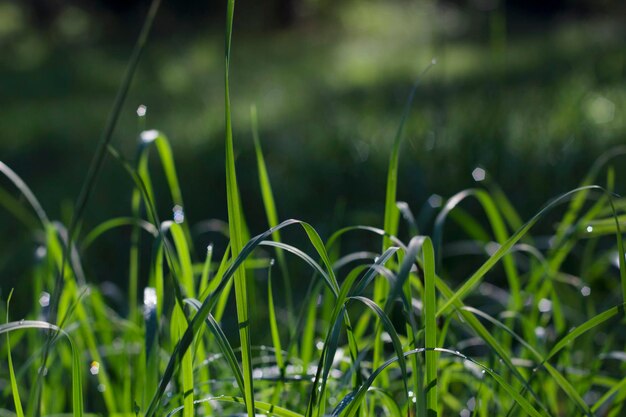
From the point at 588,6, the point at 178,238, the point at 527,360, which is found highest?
the point at 178,238

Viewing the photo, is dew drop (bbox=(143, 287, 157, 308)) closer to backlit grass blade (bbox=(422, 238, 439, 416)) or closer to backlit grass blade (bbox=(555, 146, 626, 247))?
backlit grass blade (bbox=(422, 238, 439, 416))

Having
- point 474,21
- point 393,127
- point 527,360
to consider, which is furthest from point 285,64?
point 527,360

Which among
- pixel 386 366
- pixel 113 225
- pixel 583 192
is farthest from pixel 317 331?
pixel 386 366

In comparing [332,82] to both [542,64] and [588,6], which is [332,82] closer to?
[542,64]

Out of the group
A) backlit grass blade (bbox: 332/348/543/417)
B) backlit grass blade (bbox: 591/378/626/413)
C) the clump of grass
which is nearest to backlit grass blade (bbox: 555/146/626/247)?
the clump of grass

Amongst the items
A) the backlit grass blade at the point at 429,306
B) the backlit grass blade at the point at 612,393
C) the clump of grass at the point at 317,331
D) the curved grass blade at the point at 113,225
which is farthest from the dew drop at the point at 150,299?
the backlit grass blade at the point at 612,393

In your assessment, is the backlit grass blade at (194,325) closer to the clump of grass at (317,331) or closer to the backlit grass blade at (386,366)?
the clump of grass at (317,331)
